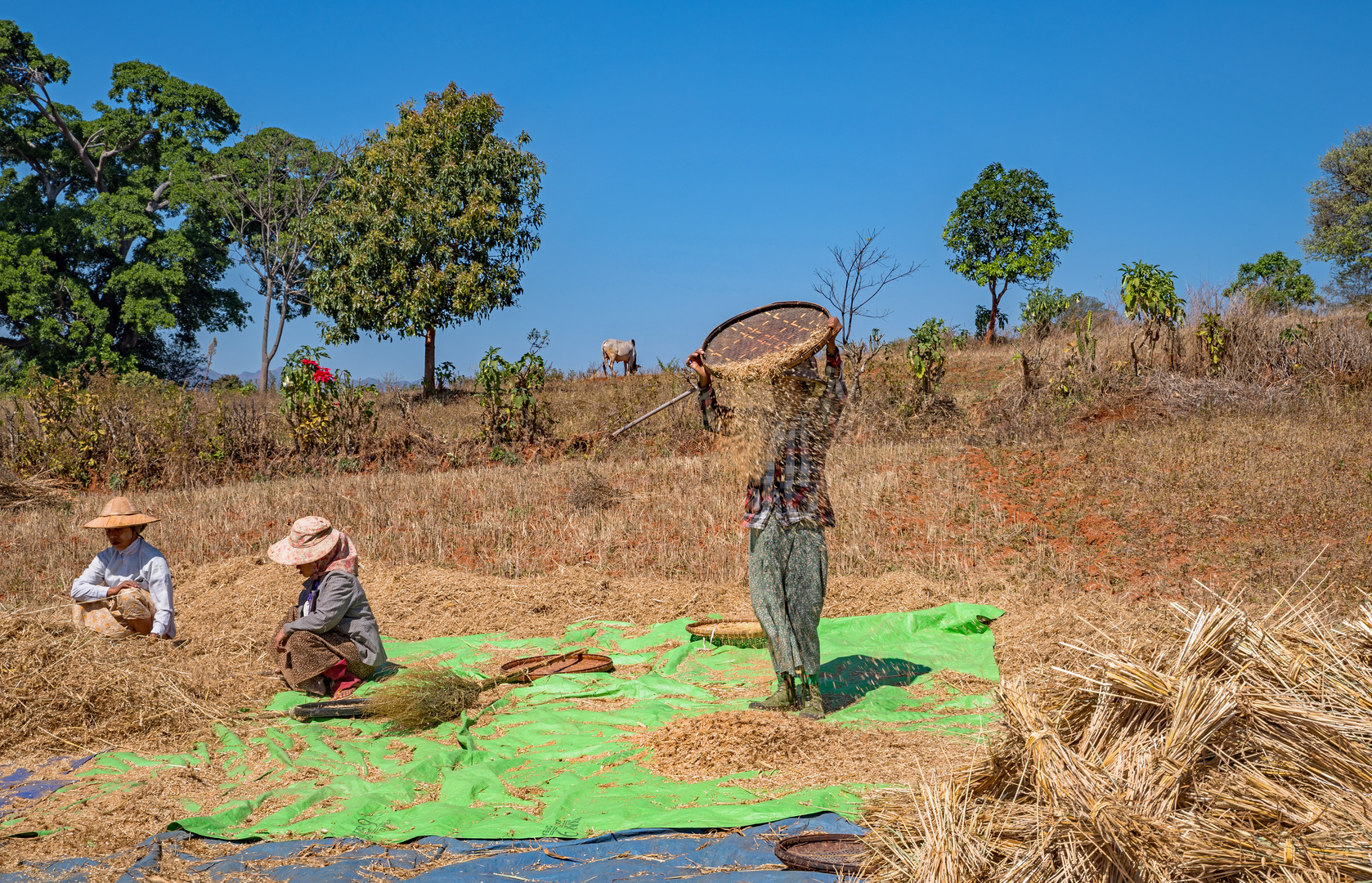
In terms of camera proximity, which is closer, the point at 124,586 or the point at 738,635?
the point at 124,586

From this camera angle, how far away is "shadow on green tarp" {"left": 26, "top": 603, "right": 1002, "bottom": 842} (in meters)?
3.52

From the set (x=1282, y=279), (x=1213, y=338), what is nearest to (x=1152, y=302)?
(x=1213, y=338)

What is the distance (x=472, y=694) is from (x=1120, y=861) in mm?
3776

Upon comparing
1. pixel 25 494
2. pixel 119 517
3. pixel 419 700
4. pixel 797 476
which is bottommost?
pixel 419 700

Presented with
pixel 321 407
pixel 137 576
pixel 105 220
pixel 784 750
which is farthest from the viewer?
pixel 105 220

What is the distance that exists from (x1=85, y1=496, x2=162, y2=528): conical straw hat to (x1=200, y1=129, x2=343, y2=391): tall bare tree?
25.0m

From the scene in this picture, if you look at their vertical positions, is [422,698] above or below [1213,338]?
below

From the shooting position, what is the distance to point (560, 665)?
6004mm

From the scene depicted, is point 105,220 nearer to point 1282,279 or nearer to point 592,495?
point 592,495

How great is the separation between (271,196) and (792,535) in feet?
95.2

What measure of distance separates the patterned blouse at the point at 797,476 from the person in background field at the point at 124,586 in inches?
146

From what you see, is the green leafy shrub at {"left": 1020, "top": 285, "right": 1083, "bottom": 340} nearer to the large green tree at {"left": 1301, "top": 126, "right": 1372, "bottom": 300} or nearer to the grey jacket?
the large green tree at {"left": 1301, "top": 126, "right": 1372, "bottom": 300}

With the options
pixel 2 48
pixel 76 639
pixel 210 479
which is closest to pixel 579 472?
pixel 210 479

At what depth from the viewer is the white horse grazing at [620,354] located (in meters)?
23.2
